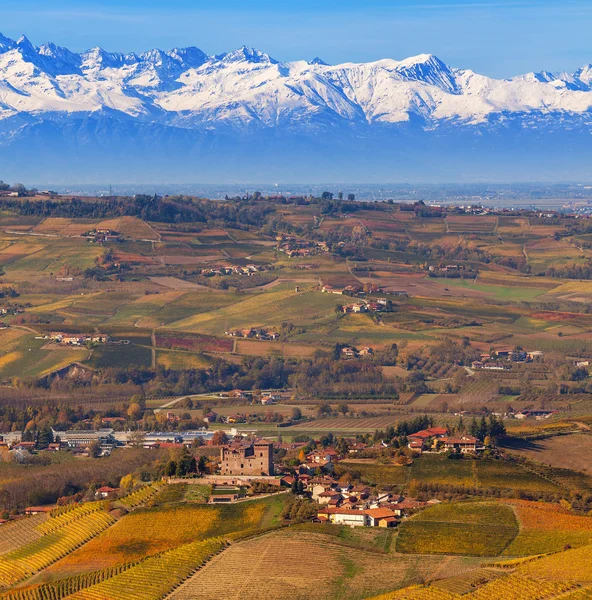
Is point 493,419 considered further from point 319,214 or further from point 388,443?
point 319,214

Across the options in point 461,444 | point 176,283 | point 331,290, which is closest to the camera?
point 461,444

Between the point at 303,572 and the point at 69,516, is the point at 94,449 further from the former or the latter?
A: the point at 303,572

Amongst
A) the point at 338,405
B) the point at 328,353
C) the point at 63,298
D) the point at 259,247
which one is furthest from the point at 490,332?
the point at 259,247

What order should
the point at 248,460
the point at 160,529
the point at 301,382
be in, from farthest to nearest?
the point at 301,382 → the point at 248,460 → the point at 160,529

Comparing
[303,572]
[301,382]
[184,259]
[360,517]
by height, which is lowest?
[301,382]

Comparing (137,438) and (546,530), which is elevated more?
(546,530)

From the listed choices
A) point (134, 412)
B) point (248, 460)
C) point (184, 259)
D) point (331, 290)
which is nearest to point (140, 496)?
point (248, 460)

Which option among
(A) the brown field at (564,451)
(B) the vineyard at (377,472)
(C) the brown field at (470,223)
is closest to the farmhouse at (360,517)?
(B) the vineyard at (377,472)
